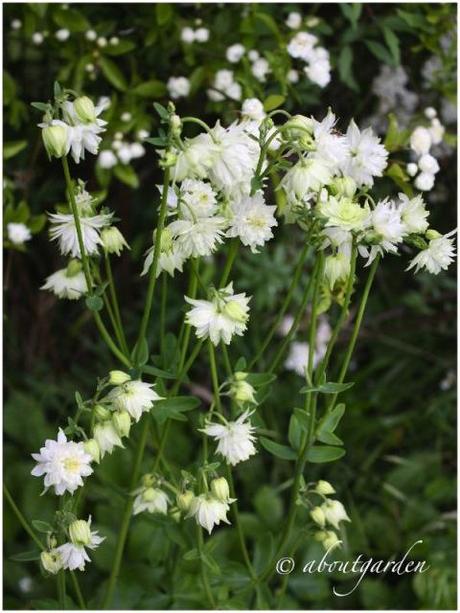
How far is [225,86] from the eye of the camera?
1.71 metres

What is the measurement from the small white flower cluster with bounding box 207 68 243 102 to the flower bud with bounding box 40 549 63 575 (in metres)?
0.96

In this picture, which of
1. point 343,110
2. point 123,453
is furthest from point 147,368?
point 343,110

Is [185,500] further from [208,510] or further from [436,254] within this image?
[436,254]

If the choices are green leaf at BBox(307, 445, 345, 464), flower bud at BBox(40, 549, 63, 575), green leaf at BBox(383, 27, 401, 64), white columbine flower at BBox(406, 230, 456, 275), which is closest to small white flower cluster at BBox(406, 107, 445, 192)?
green leaf at BBox(383, 27, 401, 64)

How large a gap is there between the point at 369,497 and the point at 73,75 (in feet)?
3.90

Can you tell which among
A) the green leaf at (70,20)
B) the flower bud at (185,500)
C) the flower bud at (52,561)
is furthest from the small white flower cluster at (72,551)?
the green leaf at (70,20)

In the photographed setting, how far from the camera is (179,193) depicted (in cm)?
102

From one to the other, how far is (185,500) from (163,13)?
1027mm

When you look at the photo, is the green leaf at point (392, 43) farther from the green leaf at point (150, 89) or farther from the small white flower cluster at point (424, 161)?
the green leaf at point (150, 89)

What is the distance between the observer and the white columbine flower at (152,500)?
3.78 feet

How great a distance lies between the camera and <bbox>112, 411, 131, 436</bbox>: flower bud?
1.01m

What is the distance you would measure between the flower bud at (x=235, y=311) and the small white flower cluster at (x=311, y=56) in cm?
80

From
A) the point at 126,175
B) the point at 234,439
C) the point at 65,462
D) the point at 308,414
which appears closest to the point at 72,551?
the point at 65,462

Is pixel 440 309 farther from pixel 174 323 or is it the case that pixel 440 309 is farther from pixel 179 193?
pixel 179 193
